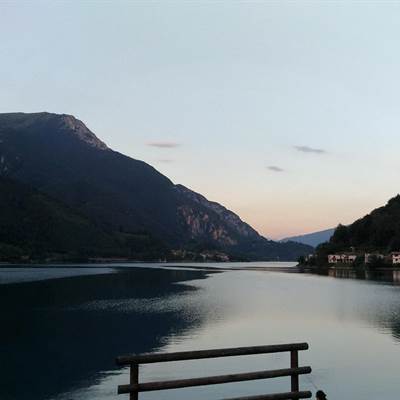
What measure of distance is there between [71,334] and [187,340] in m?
10.4

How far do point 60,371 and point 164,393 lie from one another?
799cm

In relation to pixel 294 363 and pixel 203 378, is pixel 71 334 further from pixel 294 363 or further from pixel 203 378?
pixel 294 363

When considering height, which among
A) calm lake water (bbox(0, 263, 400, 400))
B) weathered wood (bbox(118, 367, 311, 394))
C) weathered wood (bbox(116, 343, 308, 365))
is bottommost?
calm lake water (bbox(0, 263, 400, 400))

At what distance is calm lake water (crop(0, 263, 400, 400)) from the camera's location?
3006cm

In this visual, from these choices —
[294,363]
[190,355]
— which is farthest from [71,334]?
[190,355]

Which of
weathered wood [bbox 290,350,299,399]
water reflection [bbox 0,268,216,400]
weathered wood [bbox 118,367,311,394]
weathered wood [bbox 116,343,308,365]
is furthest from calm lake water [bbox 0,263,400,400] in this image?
weathered wood [bbox 116,343,308,365]

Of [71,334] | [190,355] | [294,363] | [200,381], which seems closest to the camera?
[190,355]

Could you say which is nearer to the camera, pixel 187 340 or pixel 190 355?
pixel 190 355

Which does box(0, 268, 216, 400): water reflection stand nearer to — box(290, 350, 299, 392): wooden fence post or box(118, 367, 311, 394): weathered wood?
box(118, 367, 311, 394): weathered wood

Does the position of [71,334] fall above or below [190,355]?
below

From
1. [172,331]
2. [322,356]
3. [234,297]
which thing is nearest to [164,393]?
[322,356]

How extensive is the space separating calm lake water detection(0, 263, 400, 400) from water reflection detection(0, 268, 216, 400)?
8 cm

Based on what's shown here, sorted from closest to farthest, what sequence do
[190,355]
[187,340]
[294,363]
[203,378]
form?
[190,355] → [203,378] → [294,363] → [187,340]

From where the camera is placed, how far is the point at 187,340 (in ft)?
149
